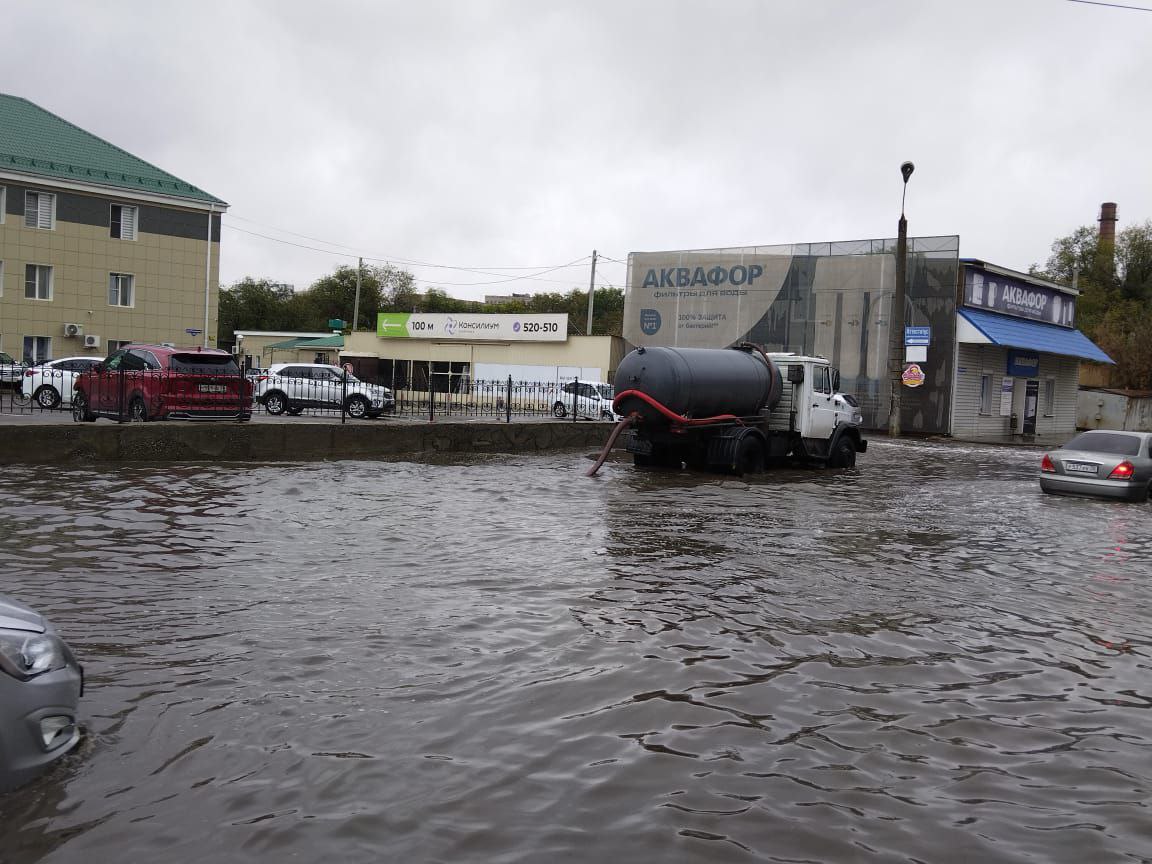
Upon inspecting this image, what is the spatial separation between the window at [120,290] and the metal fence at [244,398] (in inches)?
433

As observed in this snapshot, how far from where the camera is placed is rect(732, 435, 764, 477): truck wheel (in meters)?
18.3

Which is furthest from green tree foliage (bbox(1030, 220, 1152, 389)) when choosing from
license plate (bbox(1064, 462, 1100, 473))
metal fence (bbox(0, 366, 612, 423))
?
license plate (bbox(1064, 462, 1100, 473))

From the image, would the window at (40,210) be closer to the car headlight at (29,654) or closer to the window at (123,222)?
the window at (123,222)

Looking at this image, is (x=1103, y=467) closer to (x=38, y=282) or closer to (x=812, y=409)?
→ (x=812, y=409)

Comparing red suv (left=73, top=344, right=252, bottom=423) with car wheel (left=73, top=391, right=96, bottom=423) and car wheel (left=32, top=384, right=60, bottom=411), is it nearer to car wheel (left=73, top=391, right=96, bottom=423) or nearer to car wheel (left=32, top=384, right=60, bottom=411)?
car wheel (left=73, top=391, right=96, bottom=423)

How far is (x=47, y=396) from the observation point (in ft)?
82.5

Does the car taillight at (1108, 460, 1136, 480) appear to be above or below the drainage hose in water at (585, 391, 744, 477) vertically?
below

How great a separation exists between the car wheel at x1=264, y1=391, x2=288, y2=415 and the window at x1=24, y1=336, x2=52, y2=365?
15902mm

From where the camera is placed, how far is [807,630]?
7012 millimetres

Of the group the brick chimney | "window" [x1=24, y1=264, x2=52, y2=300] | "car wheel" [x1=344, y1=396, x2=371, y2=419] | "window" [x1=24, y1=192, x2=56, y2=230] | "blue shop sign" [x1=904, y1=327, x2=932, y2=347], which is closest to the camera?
"car wheel" [x1=344, y1=396, x2=371, y2=419]

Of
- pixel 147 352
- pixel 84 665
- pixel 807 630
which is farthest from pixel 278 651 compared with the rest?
pixel 147 352

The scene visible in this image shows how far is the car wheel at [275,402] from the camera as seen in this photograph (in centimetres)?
2725

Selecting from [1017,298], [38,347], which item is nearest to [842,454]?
[1017,298]

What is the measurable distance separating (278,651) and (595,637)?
6.74ft
